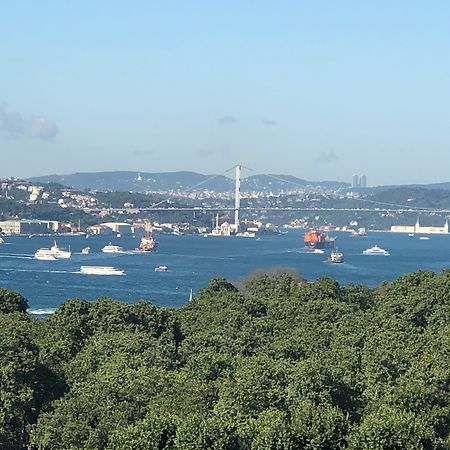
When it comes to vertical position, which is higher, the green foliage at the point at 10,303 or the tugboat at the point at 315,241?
the green foliage at the point at 10,303

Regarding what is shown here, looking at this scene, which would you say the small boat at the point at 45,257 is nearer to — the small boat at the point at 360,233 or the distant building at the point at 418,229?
the small boat at the point at 360,233

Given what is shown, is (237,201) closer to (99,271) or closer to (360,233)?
(360,233)

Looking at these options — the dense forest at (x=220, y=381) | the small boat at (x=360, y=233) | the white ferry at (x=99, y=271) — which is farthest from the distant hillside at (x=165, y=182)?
the dense forest at (x=220, y=381)

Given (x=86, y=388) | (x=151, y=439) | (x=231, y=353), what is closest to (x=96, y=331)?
(x=231, y=353)

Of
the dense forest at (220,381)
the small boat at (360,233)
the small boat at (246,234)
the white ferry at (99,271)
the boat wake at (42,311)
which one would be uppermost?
the dense forest at (220,381)

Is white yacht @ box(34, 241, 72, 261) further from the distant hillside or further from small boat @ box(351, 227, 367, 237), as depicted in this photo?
the distant hillside

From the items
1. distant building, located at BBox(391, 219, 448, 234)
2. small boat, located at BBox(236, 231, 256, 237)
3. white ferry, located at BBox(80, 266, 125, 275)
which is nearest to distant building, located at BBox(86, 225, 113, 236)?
small boat, located at BBox(236, 231, 256, 237)
